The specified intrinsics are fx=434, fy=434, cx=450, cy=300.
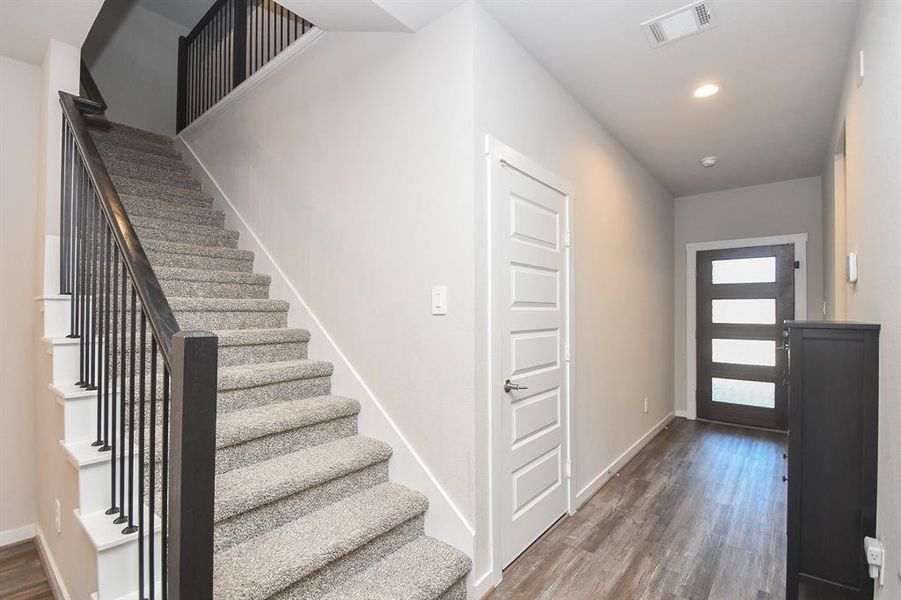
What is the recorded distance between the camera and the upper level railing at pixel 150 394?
0.99 meters

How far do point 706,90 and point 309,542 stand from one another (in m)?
3.39

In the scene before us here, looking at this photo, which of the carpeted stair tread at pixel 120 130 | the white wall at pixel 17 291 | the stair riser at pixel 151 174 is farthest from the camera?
the carpeted stair tread at pixel 120 130

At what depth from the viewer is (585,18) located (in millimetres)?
2162

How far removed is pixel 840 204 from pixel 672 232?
2224mm

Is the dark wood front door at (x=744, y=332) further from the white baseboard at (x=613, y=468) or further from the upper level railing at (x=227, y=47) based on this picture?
the upper level railing at (x=227, y=47)

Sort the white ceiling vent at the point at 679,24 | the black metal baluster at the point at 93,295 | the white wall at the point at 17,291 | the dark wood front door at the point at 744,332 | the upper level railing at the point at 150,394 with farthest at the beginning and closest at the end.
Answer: the dark wood front door at the point at 744,332 → the white wall at the point at 17,291 → the white ceiling vent at the point at 679,24 → the black metal baluster at the point at 93,295 → the upper level railing at the point at 150,394

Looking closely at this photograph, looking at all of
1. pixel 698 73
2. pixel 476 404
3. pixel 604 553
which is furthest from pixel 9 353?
pixel 698 73

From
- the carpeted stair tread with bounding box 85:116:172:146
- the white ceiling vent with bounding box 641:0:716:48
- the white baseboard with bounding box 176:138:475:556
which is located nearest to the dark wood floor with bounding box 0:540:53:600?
the white baseboard with bounding box 176:138:475:556

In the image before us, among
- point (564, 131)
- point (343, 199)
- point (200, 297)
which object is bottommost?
point (200, 297)

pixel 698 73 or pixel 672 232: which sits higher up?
pixel 698 73

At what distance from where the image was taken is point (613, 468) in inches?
133

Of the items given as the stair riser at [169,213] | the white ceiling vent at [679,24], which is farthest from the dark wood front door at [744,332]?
the stair riser at [169,213]

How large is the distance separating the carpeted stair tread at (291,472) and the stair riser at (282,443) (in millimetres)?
24

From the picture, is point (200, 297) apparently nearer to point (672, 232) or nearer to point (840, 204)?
point (840, 204)
